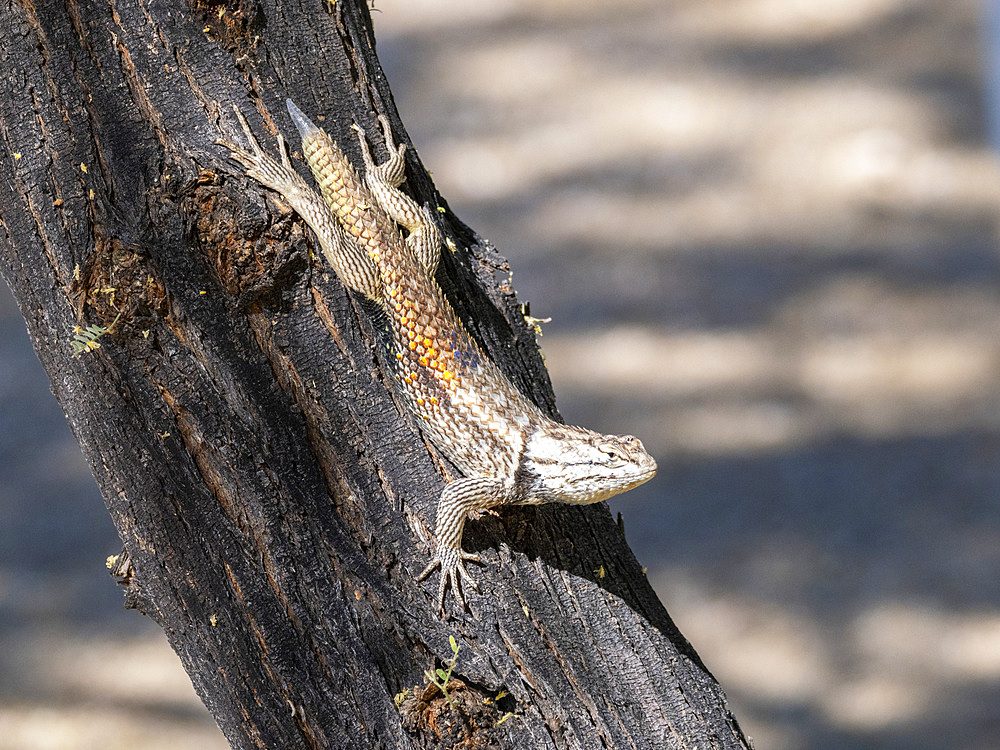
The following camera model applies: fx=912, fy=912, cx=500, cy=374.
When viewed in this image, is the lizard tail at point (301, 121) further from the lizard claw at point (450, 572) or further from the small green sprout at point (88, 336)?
the lizard claw at point (450, 572)

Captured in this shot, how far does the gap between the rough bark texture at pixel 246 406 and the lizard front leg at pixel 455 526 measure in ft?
0.06

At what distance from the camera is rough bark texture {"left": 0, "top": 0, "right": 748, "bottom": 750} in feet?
3.65

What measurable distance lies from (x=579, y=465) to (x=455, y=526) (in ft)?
0.73

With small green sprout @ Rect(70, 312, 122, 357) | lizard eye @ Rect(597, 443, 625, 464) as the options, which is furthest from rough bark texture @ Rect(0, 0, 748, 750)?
lizard eye @ Rect(597, 443, 625, 464)

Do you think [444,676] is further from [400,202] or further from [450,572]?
[400,202]

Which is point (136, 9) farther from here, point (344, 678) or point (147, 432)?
point (344, 678)

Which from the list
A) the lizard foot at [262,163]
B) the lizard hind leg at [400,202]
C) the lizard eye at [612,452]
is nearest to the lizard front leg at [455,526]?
the lizard eye at [612,452]

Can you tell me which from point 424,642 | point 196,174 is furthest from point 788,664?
point 196,174

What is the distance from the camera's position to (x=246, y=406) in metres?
1.16

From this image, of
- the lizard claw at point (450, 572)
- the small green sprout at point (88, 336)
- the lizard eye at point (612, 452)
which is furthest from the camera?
the lizard eye at point (612, 452)

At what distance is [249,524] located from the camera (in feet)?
3.85

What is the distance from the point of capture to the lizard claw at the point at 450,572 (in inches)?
48.1

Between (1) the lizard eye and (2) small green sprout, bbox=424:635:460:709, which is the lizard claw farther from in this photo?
(1) the lizard eye

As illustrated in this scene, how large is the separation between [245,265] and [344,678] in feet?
1.80
